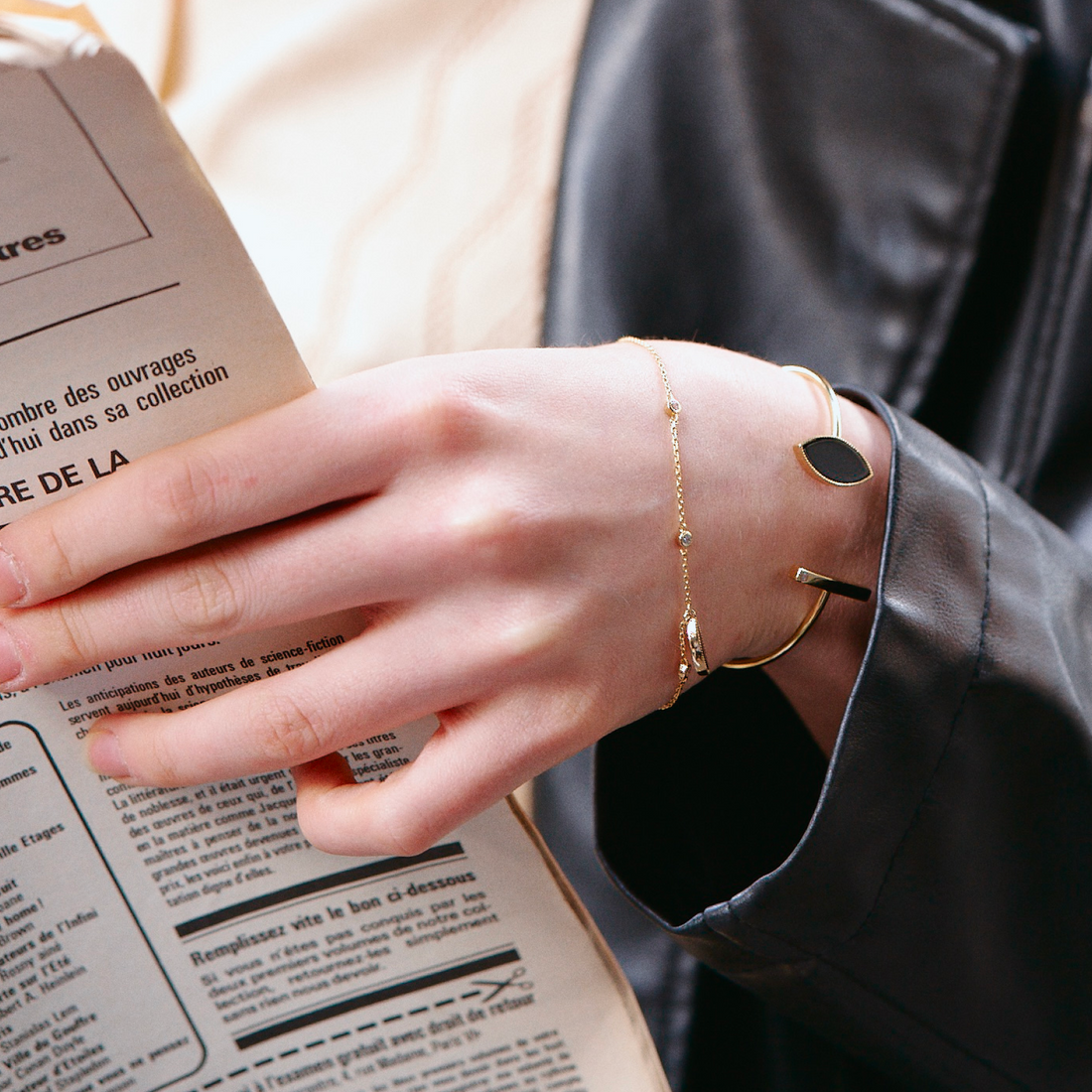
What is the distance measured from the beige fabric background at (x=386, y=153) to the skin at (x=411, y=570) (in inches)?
13.0

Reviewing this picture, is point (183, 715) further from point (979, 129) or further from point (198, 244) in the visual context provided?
point (979, 129)

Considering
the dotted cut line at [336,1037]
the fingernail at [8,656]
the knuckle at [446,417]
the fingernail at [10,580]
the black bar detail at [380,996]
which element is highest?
the knuckle at [446,417]

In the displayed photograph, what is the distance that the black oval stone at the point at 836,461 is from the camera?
44cm

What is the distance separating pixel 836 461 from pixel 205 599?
300mm

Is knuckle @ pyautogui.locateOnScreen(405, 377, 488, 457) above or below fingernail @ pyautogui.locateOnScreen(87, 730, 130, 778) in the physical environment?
above

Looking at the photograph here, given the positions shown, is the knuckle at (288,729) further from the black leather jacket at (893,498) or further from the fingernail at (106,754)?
the black leather jacket at (893,498)

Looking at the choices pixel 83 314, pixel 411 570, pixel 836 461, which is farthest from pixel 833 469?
pixel 83 314

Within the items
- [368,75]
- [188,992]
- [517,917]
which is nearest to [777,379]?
[517,917]

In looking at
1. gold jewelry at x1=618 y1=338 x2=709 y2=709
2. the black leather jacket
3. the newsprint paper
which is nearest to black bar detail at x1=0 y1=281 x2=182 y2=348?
the newsprint paper

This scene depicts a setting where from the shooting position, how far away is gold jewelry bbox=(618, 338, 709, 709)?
1.32 ft

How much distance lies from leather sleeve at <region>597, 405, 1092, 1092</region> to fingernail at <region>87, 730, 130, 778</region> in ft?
0.85

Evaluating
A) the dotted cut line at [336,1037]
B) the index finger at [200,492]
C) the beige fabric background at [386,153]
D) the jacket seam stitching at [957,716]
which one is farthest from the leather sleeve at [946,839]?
the beige fabric background at [386,153]

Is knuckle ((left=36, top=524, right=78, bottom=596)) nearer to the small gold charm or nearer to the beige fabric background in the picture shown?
the small gold charm

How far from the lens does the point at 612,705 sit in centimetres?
40
